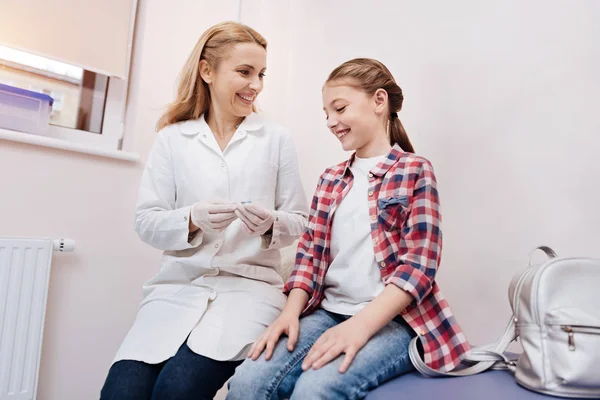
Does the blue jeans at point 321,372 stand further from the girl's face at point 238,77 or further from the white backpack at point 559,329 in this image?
the girl's face at point 238,77

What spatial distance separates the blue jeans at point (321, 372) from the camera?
0.77 metres

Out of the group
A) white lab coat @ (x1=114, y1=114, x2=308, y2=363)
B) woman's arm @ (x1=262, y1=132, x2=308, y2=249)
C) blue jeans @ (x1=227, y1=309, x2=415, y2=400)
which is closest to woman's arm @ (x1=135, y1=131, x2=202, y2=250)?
white lab coat @ (x1=114, y1=114, x2=308, y2=363)

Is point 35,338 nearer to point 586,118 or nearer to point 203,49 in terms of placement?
point 203,49

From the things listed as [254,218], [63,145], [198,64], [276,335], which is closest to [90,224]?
[63,145]

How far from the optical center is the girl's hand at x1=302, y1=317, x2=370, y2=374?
0.81 m

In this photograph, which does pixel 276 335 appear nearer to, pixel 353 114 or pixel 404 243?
pixel 404 243

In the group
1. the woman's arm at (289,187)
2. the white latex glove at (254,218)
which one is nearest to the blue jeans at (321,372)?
the white latex glove at (254,218)

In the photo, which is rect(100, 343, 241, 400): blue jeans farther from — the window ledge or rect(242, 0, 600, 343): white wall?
the window ledge

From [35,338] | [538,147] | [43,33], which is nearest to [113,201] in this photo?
[35,338]

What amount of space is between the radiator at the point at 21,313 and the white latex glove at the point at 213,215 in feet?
2.02

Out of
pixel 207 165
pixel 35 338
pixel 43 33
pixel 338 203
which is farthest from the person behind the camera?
pixel 43 33

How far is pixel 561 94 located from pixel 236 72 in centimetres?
78

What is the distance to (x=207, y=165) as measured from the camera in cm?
120

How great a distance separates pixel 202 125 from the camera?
4.12 ft
